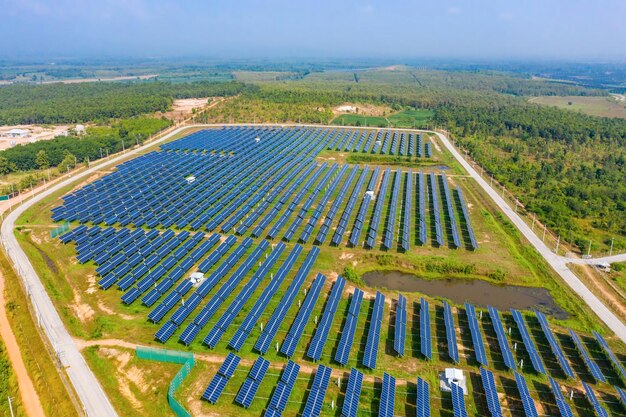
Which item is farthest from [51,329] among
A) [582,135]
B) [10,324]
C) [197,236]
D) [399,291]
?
[582,135]

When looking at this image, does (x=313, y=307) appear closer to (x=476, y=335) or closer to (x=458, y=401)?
(x=476, y=335)

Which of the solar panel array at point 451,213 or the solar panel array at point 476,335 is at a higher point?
the solar panel array at point 451,213

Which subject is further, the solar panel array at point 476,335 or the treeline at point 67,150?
the treeline at point 67,150

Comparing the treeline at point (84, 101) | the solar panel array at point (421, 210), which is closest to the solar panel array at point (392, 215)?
the solar panel array at point (421, 210)

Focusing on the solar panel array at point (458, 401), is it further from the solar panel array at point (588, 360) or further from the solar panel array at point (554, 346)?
the solar panel array at point (588, 360)

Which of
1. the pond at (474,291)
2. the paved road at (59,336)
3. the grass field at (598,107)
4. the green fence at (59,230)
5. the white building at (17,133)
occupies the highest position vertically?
the grass field at (598,107)

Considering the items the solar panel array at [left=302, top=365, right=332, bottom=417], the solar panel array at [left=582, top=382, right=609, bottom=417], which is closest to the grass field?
the solar panel array at [left=582, top=382, right=609, bottom=417]

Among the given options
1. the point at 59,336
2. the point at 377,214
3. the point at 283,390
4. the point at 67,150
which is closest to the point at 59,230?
the point at 59,336

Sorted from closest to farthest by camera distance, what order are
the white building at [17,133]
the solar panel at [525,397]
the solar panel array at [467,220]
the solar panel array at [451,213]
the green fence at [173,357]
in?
the solar panel at [525,397] → the green fence at [173,357] → the solar panel array at [467,220] → the solar panel array at [451,213] → the white building at [17,133]
